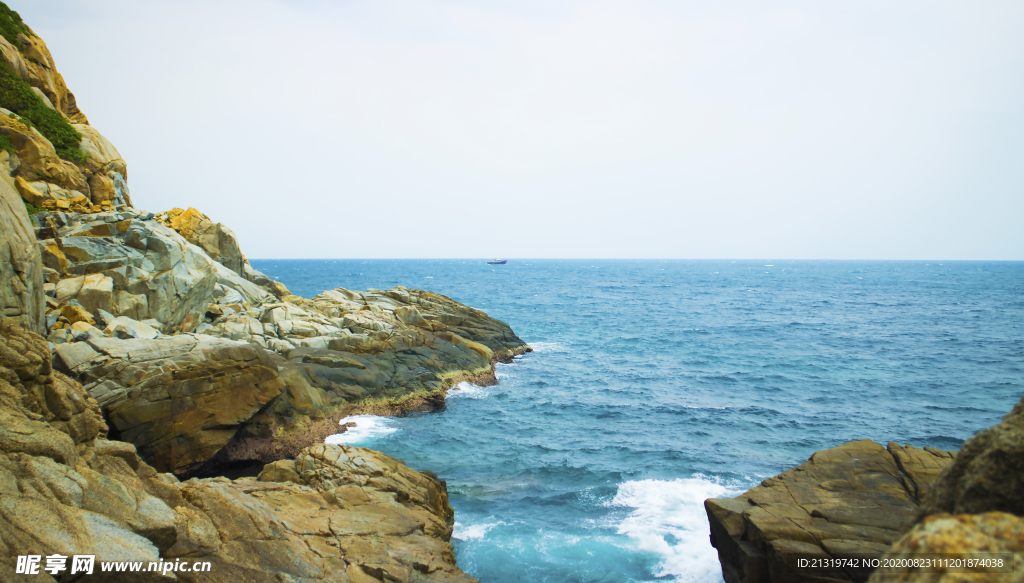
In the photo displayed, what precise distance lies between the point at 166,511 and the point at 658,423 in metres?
23.2

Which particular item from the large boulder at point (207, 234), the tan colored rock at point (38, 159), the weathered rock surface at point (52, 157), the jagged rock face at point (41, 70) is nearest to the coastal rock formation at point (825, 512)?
the weathered rock surface at point (52, 157)

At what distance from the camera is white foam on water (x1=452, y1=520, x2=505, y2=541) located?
15.8 metres

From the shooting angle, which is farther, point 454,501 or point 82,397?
point 454,501

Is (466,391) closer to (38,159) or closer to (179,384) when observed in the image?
(179,384)

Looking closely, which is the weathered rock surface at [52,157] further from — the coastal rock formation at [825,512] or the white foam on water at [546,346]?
the coastal rock formation at [825,512]

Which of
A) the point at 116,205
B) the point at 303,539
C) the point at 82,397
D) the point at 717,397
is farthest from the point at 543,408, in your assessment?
the point at 116,205

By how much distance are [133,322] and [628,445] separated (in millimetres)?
23482

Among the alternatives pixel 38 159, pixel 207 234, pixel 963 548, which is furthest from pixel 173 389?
pixel 207 234

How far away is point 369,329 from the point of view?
3338cm

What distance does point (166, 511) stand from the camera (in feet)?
27.4

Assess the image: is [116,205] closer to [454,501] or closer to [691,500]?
[454,501]

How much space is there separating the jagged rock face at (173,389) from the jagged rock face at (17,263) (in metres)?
2.44

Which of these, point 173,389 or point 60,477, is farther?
point 173,389

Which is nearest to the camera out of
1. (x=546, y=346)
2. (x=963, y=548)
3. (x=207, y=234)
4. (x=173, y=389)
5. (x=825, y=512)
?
(x=963, y=548)
